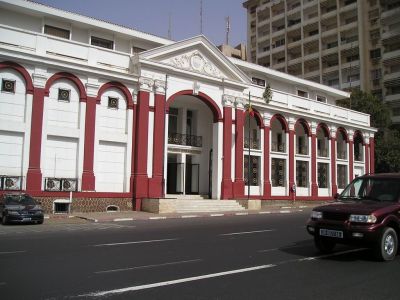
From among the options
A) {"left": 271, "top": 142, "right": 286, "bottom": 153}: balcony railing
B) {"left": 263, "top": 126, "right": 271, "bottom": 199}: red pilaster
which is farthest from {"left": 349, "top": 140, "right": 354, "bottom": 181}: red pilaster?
{"left": 263, "top": 126, "right": 271, "bottom": 199}: red pilaster

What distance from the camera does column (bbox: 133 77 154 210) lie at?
26109mm

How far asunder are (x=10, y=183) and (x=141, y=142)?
7.64 meters

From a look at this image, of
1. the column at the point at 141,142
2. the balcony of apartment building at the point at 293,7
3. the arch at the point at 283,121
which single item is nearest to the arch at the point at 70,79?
the column at the point at 141,142

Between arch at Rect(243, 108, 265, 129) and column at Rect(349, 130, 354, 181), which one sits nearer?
arch at Rect(243, 108, 265, 129)

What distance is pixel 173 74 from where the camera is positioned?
28344 millimetres

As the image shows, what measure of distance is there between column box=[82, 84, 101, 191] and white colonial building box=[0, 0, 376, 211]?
0.06 meters

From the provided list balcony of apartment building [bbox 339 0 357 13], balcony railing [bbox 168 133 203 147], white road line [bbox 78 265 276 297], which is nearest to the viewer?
white road line [bbox 78 265 276 297]

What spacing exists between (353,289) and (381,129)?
4782cm

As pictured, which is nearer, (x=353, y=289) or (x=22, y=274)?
(x=353, y=289)

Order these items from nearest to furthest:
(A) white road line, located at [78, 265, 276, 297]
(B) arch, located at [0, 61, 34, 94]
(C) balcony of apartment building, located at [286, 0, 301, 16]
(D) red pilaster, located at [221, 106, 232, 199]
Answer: (A) white road line, located at [78, 265, 276, 297] → (B) arch, located at [0, 61, 34, 94] → (D) red pilaster, located at [221, 106, 232, 199] → (C) balcony of apartment building, located at [286, 0, 301, 16]

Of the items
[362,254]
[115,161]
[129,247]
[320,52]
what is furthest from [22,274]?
[320,52]

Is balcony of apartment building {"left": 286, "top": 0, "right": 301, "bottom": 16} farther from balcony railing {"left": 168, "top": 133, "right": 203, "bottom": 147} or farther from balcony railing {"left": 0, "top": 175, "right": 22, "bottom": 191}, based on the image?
balcony railing {"left": 0, "top": 175, "right": 22, "bottom": 191}

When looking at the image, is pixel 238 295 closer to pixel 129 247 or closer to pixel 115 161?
pixel 129 247

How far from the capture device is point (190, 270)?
7.88m
